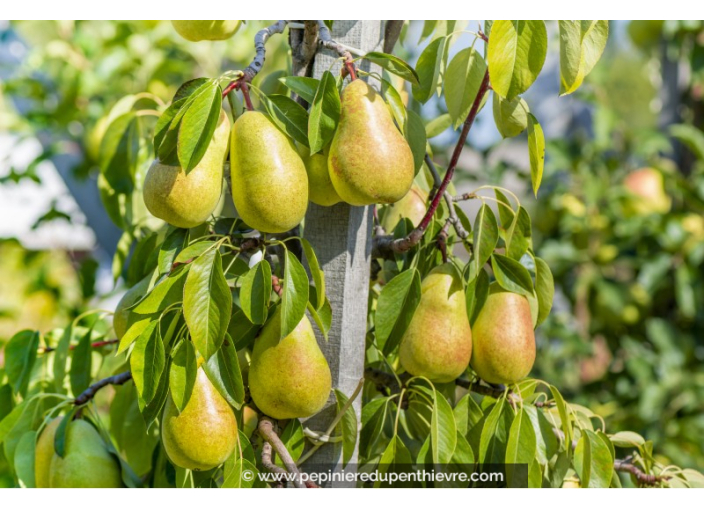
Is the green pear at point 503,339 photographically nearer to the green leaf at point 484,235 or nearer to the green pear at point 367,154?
the green leaf at point 484,235

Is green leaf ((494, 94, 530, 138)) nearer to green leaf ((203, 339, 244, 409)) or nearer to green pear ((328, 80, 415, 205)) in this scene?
green pear ((328, 80, 415, 205))

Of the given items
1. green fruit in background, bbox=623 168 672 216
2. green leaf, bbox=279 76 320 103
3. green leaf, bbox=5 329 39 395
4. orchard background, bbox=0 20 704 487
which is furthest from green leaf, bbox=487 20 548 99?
green fruit in background, bbox=623 168 672 216

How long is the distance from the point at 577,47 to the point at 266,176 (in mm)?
211

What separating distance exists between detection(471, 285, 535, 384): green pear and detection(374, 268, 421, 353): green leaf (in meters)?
0.06

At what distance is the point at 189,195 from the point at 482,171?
1.16 meters

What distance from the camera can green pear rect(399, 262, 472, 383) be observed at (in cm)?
56

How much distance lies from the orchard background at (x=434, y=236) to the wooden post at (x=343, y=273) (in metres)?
0.01

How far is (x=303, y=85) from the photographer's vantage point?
499 millimetres

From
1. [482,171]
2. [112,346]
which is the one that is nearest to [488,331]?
[112,346]

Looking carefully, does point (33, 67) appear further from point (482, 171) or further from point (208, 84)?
point (208, 84)

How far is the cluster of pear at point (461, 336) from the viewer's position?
56 centimetres

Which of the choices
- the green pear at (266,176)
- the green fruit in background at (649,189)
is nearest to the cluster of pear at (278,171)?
the green pear at (266,176)

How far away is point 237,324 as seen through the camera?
0.53 meters

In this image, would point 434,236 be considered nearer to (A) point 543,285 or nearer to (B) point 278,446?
(A) point 543,285
